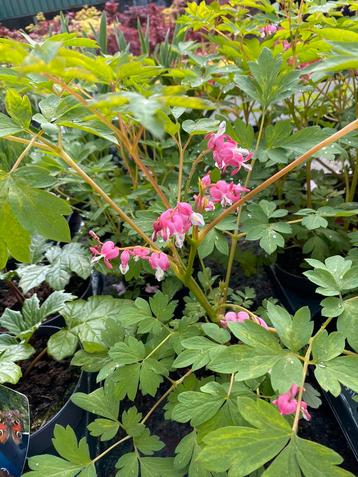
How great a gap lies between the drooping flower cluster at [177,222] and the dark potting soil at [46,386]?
2.10 feet

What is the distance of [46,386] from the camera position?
1.08m

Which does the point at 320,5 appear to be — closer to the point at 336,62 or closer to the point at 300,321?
the point at 336,62

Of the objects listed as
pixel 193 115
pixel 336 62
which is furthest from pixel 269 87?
pixel 193 115

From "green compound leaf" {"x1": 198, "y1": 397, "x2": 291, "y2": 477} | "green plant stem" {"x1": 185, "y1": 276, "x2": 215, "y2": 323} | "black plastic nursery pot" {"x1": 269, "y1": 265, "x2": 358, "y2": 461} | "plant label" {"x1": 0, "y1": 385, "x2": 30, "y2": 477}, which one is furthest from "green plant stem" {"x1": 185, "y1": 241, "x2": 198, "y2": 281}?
"black plastic nursery pot" {"x1": 269, "y1": 265, "x2": 358, "y2": 461}

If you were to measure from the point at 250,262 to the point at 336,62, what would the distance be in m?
0.85

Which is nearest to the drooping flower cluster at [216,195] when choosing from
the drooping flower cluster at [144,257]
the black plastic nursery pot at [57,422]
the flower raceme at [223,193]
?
the flower raceme at [223,193]

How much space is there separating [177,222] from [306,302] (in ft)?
2.82

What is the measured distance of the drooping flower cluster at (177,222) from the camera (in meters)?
0.60

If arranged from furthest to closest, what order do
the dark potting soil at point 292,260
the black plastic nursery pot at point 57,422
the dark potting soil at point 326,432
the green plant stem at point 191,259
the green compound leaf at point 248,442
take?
the dark potting soil at point 292,260, the dark potting soil at point 326,432, the black plastic nursery pot at point 57,422, the green plant stem at point 191,259, the green compound leaf at point 248,442

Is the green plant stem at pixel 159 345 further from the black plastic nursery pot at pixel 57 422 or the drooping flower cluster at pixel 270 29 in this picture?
the drooping flower cluster at pixel 270 29

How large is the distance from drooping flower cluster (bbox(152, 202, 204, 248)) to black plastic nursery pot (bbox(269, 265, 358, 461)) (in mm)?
639

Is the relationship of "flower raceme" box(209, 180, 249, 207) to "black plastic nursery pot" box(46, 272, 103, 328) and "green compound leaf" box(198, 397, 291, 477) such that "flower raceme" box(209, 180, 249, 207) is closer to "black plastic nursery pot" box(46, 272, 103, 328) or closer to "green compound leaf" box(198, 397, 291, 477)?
A: "green compound leaf" box(198, 397, 291, 477)

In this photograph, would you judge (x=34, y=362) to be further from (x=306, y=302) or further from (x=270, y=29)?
(x=270, y=29)

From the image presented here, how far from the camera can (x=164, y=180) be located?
124 cm
